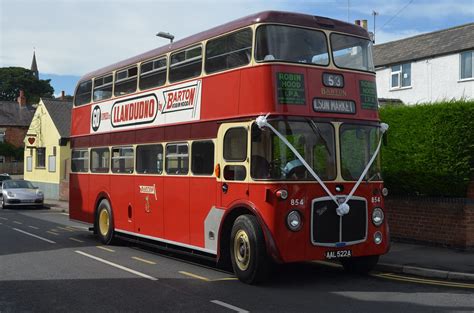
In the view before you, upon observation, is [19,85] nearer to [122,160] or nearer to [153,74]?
[122,160]

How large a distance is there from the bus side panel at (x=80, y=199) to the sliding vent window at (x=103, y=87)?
223 cm

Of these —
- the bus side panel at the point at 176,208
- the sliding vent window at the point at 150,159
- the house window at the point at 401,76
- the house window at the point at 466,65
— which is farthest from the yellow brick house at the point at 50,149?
the house window at the point at 466,65

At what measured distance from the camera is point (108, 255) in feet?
38.0

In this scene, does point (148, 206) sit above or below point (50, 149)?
below

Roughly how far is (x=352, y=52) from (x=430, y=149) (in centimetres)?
400

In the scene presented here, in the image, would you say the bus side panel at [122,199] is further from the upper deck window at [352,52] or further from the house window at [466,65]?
the house window at [466,65]

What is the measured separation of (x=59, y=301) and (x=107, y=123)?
272 inches

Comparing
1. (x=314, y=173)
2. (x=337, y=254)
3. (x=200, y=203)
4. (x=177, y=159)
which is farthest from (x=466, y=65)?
(x=337, y=254)

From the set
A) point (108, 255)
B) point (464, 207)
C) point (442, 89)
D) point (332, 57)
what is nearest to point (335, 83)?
point (332, 57)

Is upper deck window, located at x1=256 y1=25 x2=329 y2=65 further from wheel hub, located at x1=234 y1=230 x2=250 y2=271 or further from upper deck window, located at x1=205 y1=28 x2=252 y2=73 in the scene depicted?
wheel hub, located at x1=234 y1=230 x2=250 y2=271

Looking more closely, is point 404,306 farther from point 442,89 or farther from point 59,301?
point 442,89

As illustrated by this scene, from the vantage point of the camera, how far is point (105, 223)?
13719 mm

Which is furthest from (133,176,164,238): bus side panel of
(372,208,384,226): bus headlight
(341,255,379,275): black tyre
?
(372,208,384,226): bus headlight

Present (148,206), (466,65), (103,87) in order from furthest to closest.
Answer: (466,65) → (103,87) → (148,206)
